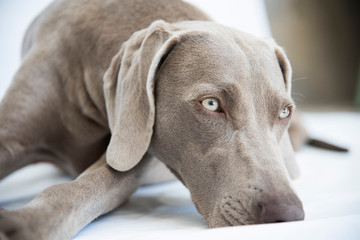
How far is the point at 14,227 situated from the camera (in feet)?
3.70

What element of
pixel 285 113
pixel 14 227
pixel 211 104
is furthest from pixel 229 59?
pixel 14 227

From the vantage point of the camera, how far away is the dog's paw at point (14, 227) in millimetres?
1099

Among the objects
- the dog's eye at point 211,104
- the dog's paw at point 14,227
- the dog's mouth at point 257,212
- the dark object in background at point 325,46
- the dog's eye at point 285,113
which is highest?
the dog's eye at point 211,104

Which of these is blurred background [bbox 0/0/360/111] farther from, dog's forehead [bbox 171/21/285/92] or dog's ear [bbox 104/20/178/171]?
dog's ear [bbox 104/20/178/171]

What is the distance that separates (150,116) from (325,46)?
185 inches

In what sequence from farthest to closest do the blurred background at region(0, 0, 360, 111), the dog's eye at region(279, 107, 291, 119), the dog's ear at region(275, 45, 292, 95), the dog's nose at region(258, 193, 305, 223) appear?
1. the blurred background at region(0, 0, 360, 111)
2. the dog's ear at region(275, 45, 292, 95)
3. the dog's eye at region(279, 107, 291, 119)
4. the dog's nose at region(258, 193, 305, 223)

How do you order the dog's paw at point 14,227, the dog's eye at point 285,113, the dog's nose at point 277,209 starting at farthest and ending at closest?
the dog's eye at point 285,113 → the dog's nose at point 277,209 → the dog's paw at point 14,227

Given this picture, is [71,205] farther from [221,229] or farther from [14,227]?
[221,229]

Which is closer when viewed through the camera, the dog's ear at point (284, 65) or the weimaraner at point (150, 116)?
the weimaraner at point (150, 116)

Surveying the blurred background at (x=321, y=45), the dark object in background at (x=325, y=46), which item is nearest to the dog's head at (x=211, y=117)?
the blurred background at (x=321, y=45)

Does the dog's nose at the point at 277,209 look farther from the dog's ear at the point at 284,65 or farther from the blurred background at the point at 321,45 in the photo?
the blurred background at the point at 321,45

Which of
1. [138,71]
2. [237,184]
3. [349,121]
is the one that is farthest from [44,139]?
[349,121]

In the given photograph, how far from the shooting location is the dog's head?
1.36 metres

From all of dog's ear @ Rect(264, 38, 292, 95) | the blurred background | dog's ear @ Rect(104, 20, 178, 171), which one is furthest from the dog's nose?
the blurred background
